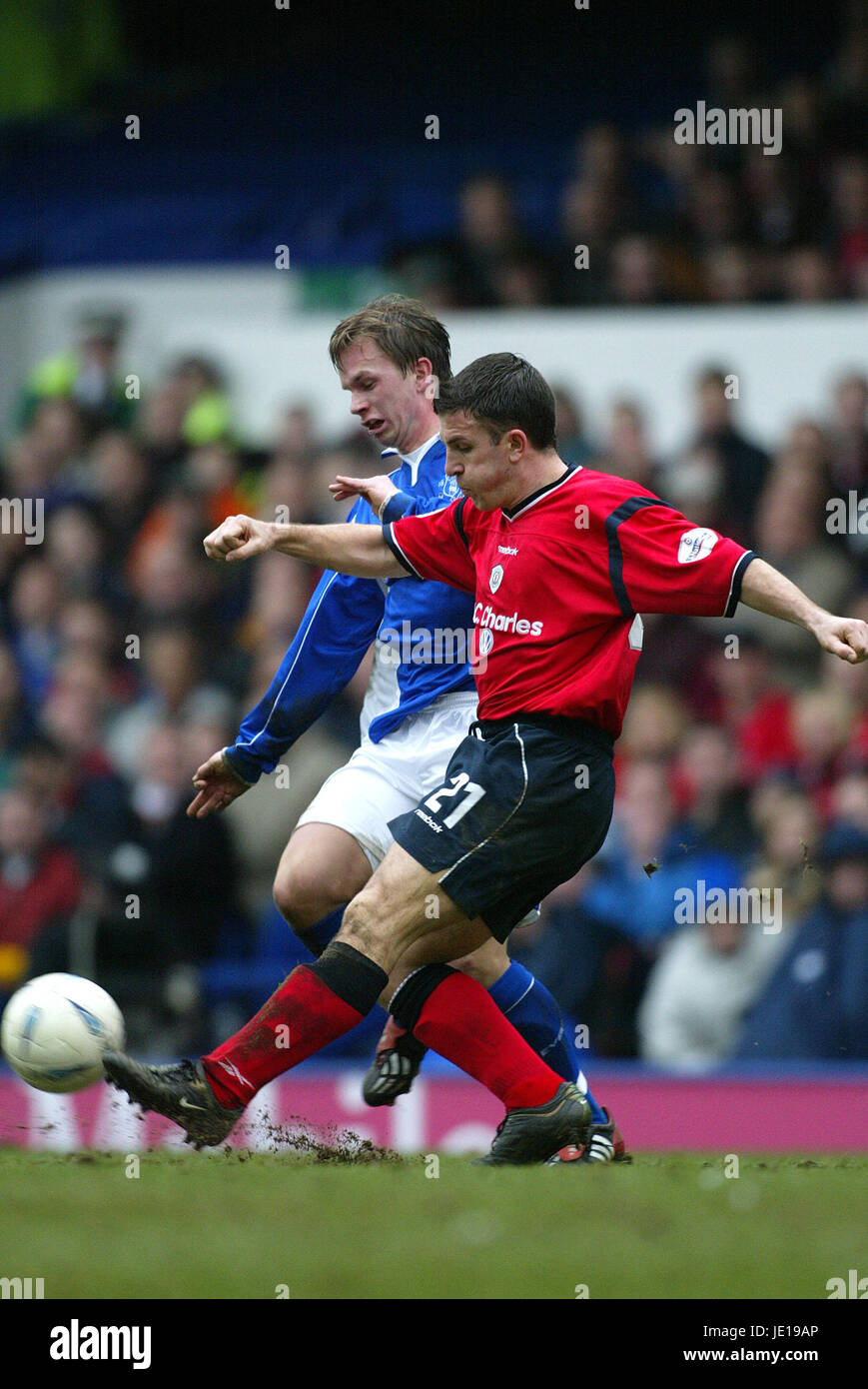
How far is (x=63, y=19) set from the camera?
49.8 ft

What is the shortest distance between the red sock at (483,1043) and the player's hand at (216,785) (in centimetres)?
98

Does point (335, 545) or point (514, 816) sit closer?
point (514, 816)

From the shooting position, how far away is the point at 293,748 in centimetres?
953

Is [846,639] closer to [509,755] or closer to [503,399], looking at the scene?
[509,755]

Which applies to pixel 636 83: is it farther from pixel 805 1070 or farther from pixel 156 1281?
pixel 156 1281

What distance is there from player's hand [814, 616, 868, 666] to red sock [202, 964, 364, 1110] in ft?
4.80

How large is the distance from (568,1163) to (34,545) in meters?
7.22

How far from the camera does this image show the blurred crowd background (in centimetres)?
869

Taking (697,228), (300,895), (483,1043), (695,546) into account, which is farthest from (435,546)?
(697,228)

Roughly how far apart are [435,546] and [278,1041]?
136 cm

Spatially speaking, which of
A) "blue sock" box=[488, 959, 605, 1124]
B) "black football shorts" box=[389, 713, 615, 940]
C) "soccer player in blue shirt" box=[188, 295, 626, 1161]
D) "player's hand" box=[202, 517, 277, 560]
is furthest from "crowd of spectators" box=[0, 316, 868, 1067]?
"player's hand" box=[202, 517, 277, 560]

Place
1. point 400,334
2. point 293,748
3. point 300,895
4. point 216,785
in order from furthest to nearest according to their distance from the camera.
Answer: point 293,748 → point 216,785 → point 400,334 → point 300,895

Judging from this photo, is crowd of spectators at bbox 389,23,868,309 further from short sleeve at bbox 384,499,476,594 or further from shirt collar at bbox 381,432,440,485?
short sleeve at bbox 384,499,476,594

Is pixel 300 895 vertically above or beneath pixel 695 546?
beneath
